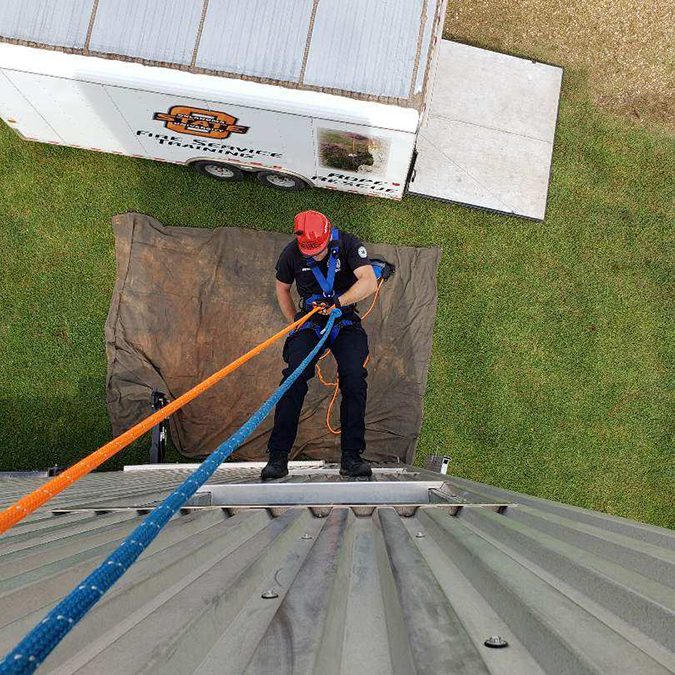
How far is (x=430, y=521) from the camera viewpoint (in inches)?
106

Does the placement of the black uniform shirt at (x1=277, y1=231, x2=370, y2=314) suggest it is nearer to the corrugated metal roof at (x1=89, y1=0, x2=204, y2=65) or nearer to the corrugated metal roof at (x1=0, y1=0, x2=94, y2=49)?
the corrugated metal roof at (x1=89, y1=0, x2=204, y2=65)

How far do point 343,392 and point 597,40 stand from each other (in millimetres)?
5987

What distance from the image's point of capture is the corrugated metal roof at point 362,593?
139cm

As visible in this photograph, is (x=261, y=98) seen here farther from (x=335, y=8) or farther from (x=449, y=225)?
(x=449, y=225)

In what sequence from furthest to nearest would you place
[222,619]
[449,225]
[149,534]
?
[449,225], [222,619], [149,534]

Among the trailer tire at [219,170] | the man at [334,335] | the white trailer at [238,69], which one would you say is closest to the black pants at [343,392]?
the man at [334,335]

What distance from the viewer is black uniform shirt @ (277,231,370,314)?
452cm

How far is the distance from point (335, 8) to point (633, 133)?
443 cm

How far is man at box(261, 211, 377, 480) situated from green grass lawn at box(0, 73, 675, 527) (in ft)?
5.89

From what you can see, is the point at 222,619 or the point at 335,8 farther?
the point at 335,8

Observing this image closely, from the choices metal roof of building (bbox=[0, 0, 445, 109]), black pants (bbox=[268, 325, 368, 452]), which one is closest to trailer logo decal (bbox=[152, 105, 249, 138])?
metal roof of building (bbox=[0, 0, 445, 109])

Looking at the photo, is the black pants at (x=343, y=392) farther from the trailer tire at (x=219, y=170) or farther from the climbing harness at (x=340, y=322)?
the trailer tire at (x=219, y=170)

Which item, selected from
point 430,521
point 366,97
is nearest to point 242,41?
point 366,97

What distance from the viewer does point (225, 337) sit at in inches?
237
